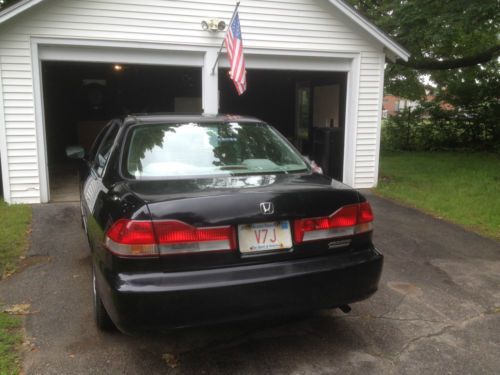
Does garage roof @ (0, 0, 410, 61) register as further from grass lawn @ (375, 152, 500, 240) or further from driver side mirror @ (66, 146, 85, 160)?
driver side mirror @ (66, 146, 85, 160)

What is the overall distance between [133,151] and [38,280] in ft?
6.23

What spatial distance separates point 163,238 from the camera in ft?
8.82

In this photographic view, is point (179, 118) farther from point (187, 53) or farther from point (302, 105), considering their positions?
point (302, 105)

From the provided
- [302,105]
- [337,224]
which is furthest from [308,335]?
[302,105]

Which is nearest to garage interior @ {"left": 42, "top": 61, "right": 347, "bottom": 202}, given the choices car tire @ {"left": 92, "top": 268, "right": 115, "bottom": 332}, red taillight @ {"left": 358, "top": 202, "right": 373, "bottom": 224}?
red taillight @ {"left": 358, "top": 202, "right": 373, "bottom": 224}

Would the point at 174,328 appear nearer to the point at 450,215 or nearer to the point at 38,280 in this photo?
the point at 38,280

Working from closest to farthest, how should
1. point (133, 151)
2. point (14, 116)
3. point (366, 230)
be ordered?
point (366, 230)
point (133, 151)
point (14, 116)

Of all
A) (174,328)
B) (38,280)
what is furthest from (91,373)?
(38,280)

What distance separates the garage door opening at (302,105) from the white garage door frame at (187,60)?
1.16 feet

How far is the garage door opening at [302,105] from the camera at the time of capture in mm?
9867

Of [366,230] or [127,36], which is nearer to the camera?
[366,230]

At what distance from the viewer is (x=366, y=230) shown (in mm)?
3240

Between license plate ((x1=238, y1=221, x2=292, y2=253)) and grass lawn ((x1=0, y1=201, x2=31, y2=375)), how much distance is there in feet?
5.47

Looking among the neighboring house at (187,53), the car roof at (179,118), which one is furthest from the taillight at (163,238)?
the neighboring house at (187,53)
